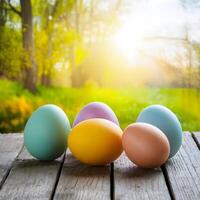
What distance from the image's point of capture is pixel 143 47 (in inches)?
112

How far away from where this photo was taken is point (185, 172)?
5.22ft

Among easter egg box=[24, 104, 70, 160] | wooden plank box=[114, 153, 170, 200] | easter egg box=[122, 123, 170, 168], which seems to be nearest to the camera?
wooden plank box=[114, 153, 170, 200]

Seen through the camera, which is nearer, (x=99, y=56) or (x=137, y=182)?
(x=137, y=182)

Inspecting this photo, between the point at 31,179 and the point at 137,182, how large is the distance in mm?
316

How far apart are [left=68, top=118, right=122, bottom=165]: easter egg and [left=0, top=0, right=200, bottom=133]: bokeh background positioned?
1.15m

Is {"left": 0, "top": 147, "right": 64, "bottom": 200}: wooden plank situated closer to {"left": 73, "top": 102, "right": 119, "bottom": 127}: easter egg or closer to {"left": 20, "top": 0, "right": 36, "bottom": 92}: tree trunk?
{"left": 73, "top": 102, "right": 119, "bottom": 127}: easter egg

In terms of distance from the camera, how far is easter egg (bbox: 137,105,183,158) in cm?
174

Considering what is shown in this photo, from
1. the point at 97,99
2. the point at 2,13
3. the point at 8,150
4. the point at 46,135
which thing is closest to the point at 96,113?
the point at 46,135

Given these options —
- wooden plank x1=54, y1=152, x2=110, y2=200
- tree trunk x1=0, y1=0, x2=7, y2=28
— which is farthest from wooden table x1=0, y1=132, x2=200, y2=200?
tree trunk x1=0, y1=0, x2=7, y2=28

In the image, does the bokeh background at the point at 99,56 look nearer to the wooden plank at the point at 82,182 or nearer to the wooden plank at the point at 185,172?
the wooden plank at the point at 185,172

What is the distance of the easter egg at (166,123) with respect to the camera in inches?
68.5

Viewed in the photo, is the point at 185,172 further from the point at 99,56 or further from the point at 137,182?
the point at 99,56

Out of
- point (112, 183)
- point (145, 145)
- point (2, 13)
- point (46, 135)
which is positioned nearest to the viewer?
point (112, 183)

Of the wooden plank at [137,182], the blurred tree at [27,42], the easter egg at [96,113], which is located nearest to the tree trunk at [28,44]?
the blurred tree at [27,42]
